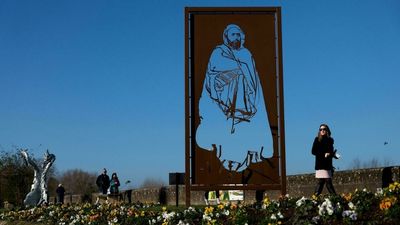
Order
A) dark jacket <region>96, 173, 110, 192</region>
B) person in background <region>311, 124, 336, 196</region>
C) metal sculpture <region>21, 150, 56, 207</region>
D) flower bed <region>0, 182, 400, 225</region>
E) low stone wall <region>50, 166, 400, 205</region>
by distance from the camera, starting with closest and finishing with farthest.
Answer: flower bed <region>0, 182, 400, 225</region> < person in background <region>311, 124, 336, 196</region> < low stone wall <region>50, 166, 400, 205</region> < metal sculpture <region>21, 150, 56, 207</region> < dark jacket <region>96, 173, 110, 192</region>

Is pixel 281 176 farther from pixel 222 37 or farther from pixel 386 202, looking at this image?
pixel 386 202

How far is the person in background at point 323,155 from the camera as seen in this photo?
1368 centimetres

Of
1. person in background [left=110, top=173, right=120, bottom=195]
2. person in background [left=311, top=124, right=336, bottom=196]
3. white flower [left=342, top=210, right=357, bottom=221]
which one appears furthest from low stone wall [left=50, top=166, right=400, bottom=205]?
white flower [left=342, top=210, right=357, bottom=221]

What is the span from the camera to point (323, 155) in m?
13.8

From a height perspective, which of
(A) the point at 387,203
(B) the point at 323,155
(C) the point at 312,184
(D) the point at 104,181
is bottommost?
(A) the point at 387,203

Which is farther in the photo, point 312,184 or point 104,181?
point 104,181

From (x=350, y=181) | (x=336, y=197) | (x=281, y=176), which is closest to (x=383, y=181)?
(x=350, y=181)

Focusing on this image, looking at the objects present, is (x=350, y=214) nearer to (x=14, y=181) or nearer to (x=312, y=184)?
(x=312, y=184)

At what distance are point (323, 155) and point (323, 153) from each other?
4cm

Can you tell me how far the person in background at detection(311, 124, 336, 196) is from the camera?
13680 mm

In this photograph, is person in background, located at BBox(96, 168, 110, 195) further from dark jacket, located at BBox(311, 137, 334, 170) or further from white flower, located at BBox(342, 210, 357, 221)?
white flower, located at BBox(342, 210, 357, 221)

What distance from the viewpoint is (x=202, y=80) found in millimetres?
14516

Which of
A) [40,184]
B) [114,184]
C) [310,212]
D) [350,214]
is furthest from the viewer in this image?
[114,184]

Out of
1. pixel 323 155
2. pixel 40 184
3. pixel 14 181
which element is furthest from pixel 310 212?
pixel 14 181
